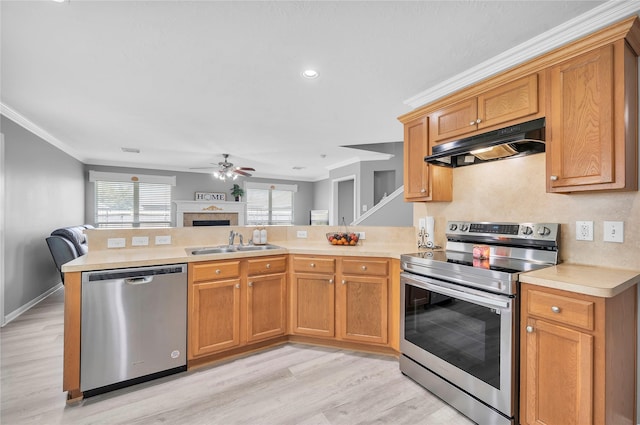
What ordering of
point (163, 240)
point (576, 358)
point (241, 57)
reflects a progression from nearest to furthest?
point (576, 358), point (241, 57), point (163, 240)

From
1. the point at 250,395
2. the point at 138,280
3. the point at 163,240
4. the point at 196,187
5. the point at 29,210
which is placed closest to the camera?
the point at 250,395

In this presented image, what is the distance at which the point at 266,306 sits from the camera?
264 cm

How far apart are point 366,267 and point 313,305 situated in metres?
0.62

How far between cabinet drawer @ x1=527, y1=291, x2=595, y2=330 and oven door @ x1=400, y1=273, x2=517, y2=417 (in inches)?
4.3

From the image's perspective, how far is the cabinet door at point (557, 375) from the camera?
1.34 meters

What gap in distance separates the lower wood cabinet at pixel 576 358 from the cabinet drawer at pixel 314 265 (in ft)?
4.77

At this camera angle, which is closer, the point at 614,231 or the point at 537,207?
the point at 614,231

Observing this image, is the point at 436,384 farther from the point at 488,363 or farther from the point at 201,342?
the point at 201,342

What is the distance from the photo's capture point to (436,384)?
6.51 ft

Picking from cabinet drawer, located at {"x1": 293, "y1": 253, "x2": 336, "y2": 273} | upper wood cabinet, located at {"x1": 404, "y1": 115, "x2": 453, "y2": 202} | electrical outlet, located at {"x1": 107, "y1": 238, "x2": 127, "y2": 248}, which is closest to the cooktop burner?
upper wood cabinet, located at {"x1": 404, "y1": 115, "x2": 453, "y2": 202}

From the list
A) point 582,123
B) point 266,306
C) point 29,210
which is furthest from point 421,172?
point 29,210

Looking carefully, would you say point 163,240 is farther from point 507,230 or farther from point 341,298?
point 507,230

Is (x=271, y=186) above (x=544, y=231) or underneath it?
above

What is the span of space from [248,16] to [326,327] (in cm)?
245
